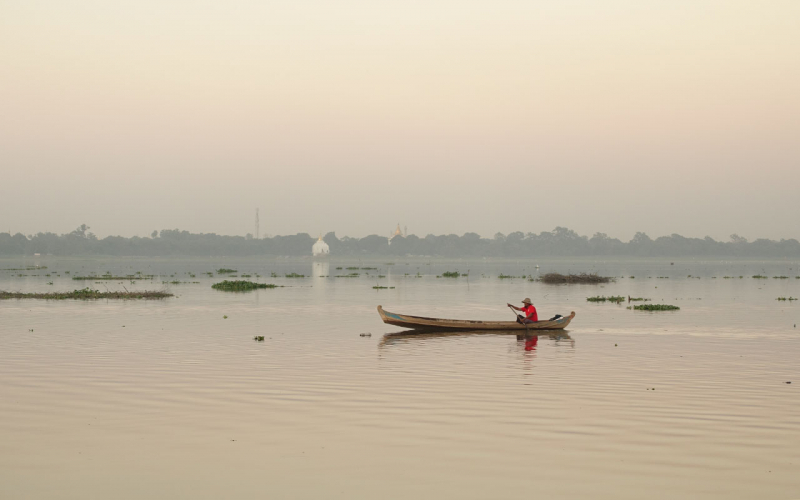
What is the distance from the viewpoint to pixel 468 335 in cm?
3244

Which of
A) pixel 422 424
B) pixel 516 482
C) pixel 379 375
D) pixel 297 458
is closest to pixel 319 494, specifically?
pixel 297 458

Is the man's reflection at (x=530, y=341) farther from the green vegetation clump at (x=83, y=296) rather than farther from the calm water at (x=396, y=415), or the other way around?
the green vegetation clump at (x=83, y=296)

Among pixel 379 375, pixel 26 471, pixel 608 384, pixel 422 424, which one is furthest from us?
pixel 379 375

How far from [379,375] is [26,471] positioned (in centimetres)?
1103

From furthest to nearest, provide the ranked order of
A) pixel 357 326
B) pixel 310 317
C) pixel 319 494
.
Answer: pixel 310 317 < pixel 357 326 < pixel 319 494

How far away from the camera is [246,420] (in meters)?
14.9

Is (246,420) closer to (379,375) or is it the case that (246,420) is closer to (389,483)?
(389,483)

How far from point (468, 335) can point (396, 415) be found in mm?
17241

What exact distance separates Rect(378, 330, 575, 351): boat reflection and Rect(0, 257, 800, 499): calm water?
0.81 feet

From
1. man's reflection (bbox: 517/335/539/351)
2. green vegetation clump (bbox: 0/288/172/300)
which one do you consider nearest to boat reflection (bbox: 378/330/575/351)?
man's reflection (bbox: 517/335/539/351)

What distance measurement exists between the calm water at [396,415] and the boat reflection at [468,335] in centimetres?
25

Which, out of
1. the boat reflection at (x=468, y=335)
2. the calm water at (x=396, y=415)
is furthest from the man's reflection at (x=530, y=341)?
the calm water at (x=396, y=415)

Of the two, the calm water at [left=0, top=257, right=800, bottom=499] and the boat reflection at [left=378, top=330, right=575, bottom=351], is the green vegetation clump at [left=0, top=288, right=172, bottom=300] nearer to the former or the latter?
the calm water at [left=0, top=257, right=800, bottom=499]

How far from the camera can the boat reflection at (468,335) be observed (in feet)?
100
